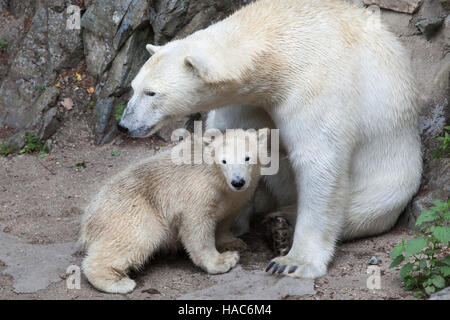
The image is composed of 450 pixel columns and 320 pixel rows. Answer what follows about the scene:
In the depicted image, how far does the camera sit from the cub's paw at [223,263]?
4.80m

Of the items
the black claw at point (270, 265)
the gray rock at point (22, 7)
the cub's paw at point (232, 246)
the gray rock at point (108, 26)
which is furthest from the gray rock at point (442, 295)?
the gray rock at point (22, 7)

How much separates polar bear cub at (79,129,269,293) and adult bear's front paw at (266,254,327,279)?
1.18 feet

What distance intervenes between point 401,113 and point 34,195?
4.05m

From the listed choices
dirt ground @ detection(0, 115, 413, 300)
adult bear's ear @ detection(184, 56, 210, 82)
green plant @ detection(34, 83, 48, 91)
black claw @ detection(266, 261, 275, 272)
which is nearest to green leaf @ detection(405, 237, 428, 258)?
dirt ground @ detection(0, 115, 413, 300)

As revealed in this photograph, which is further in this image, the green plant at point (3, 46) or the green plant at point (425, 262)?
the green plant at point (3, 46)

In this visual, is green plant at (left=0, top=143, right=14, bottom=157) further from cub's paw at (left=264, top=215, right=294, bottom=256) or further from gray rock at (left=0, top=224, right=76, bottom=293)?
cub's paw at (left=264, top=215, right=294, bottom=256)

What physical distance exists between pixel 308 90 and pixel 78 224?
2.74 metres

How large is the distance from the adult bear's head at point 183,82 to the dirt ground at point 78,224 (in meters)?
1.22

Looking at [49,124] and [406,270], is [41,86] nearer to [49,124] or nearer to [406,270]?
[49,124]

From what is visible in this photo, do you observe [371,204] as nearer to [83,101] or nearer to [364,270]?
[364,270]

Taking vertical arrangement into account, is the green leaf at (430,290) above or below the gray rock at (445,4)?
below

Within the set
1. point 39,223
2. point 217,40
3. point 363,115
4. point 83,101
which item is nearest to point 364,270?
point 363,115

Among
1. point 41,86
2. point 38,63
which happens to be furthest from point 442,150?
point 38,63

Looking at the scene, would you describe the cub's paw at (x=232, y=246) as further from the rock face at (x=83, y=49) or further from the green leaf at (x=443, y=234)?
the rock face at (x=83, y=49)
